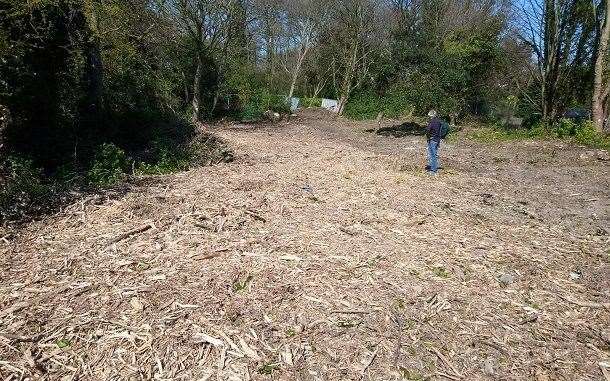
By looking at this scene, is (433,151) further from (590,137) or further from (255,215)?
(590,137)

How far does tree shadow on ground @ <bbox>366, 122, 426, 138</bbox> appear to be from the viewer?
57.8 ft

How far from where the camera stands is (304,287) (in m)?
3.84

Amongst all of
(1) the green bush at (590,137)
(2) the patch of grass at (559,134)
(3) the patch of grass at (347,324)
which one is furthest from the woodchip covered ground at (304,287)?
(2) the patch of grass at (559,134)

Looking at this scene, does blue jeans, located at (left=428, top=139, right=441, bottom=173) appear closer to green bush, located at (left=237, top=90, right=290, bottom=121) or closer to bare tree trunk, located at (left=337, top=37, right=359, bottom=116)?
green bush, located at (left=237, top=90, right=290, bottom=121)

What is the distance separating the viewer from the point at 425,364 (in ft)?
9.67

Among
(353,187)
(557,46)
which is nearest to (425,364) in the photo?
(353,187)

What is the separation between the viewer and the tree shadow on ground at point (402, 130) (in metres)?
17.6

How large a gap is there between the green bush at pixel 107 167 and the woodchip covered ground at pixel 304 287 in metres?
0.50

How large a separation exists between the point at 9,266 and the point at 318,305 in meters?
3.09

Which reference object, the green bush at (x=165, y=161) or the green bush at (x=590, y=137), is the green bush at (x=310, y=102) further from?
the green bush at (x=165, y=161)

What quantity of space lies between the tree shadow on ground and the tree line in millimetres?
820

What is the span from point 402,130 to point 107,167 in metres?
13.9

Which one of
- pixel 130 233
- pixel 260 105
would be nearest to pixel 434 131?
pixel 130 233

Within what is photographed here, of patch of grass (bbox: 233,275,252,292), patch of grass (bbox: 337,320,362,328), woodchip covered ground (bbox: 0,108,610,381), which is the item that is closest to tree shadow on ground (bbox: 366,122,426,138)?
woodchip covered ground (bbox: 0,108,610,381)
